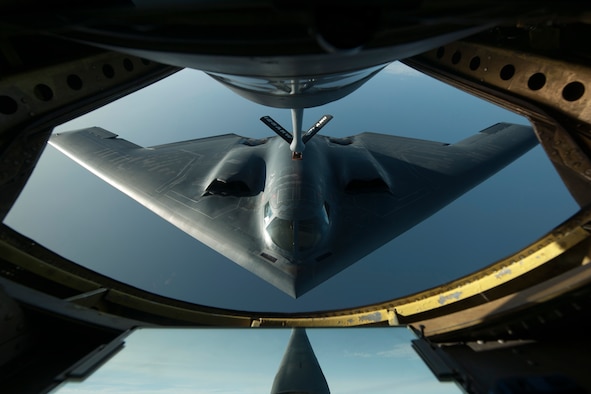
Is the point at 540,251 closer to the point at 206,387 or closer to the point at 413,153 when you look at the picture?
the point at 206,387

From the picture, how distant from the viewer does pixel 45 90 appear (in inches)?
197

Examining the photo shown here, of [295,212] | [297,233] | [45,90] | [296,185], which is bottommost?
[297,233]

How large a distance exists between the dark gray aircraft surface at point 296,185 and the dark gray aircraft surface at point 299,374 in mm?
4659

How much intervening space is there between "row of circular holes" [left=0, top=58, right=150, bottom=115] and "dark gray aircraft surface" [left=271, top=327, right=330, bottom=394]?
538 cm

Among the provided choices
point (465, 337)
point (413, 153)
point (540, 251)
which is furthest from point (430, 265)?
point (465, 337)

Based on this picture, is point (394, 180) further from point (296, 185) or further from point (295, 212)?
point (295, 212)

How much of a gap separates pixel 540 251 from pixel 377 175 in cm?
577

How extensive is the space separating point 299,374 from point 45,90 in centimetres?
584

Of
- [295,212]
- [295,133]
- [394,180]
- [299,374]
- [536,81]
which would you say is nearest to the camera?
[299,374]

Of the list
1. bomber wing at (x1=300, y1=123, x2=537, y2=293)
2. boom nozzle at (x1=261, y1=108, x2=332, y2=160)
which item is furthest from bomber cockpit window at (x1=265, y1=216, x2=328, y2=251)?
boom nozzle at (x1=261, y1=108, x2=332, y2=160)

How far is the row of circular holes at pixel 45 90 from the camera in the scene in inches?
178

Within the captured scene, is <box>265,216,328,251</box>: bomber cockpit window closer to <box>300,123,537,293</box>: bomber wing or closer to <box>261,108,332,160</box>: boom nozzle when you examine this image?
<box>300,123,537,293</box>: bomber wing

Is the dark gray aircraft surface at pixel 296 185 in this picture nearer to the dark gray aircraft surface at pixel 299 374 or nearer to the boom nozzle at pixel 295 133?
the boom nozzle at pixel 295 133

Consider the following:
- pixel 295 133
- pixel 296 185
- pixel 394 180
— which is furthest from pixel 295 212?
pixel 394 180
